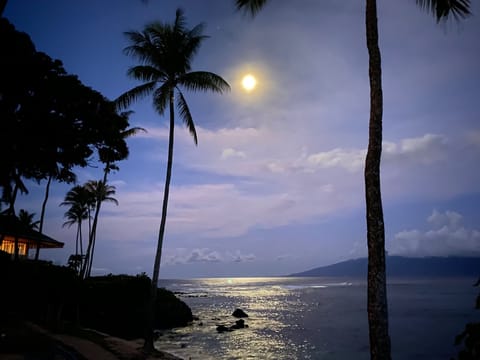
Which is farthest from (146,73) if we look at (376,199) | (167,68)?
(376,199)

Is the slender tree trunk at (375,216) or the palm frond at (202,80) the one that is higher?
the palm frond at (202,80)

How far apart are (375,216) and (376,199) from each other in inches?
14.2

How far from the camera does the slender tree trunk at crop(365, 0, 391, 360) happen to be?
20.6 feet

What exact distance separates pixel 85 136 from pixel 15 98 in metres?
3.08

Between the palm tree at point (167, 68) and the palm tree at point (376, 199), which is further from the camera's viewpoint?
the palm tree at point (167, 68)

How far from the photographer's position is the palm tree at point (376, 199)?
6296 millimetres

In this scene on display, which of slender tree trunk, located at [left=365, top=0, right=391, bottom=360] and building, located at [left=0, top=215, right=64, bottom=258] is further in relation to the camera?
building, located at [left=0, top=215, right=64, bottom=258]

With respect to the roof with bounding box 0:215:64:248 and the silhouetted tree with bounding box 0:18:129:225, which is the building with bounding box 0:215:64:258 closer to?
the roof with bounding box 0:215:64:248

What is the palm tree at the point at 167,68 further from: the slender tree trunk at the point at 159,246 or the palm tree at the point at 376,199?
the palm tree at the point at 376,199

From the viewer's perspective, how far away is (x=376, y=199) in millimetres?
6879

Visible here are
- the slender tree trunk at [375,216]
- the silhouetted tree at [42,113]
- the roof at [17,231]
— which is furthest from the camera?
the roof at [17,231]

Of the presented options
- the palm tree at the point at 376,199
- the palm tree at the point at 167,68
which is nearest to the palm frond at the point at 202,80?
the palm tree at the point at 167,68

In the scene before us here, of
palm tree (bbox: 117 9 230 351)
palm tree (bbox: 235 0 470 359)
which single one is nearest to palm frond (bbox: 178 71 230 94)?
palm tree (bbox: 117 9 230 351)

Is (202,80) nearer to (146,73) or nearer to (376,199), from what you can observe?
(146,73)
